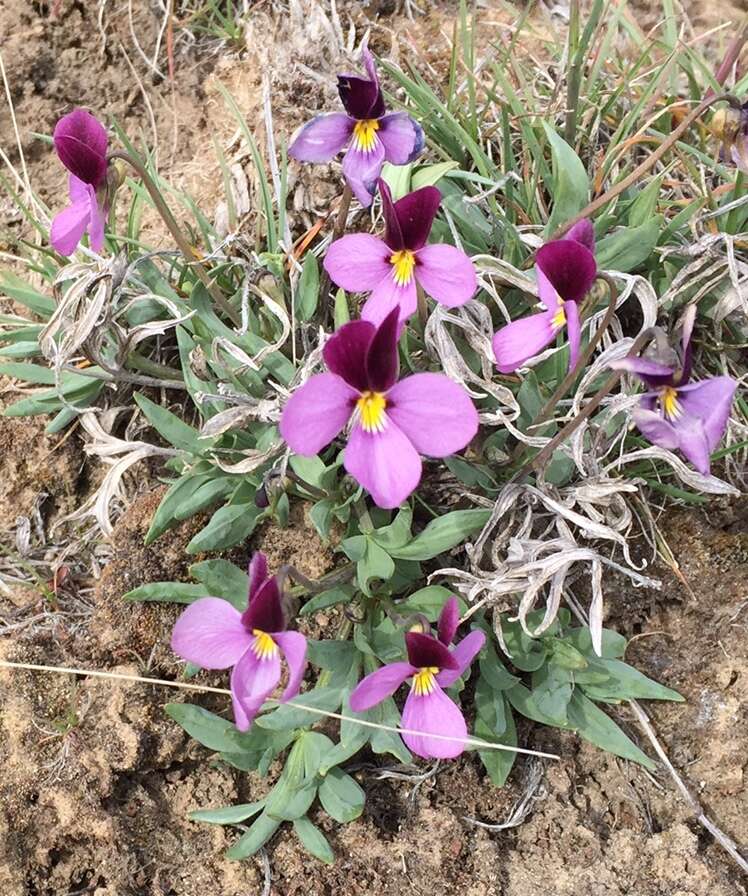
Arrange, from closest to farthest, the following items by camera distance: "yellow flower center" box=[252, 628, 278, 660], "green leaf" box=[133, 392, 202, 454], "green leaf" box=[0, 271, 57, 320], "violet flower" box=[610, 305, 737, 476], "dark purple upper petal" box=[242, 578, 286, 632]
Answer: "violet flower" box=[610, 305, 737, 476], "dark purple upper petal" box=[242, 578, 286, 632], "yellow flower center" box=[252, 628, 278, 660], "green leaf" box=[133, 392, 202, 454], "green leaf" box=[0, 271, 57, 320]

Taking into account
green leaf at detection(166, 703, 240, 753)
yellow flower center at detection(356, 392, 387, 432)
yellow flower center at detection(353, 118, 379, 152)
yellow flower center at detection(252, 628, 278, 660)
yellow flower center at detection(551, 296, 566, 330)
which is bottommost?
green leaf at detection(166, 703, 240, 753)

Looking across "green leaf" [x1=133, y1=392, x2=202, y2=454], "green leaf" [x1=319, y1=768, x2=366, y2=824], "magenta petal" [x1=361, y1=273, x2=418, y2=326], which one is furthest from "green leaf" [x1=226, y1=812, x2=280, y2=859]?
"magenta petal" [x1=361, y1=273, x2=418, y2=326]

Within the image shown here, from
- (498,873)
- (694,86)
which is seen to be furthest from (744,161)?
(498,873)

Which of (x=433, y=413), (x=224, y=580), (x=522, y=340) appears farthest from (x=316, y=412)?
(x=224, y=580)

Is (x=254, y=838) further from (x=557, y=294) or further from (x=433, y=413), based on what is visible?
(x=557, y=294)

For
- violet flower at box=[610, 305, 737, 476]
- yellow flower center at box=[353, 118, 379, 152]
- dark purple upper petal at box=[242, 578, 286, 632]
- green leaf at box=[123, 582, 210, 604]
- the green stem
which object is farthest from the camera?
green leaf at box=[123, 582, 210, 604]

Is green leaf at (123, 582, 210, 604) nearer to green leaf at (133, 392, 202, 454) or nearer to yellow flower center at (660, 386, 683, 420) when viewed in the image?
green leaf at (133, 392, 202, 454)

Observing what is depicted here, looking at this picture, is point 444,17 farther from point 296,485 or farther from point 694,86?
point 296,485

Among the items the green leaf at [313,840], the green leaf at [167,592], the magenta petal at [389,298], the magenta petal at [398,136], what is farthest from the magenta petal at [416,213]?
the green leaf at [313,840]

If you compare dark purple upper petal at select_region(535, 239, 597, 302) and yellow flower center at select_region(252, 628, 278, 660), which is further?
yellow flower center at select_region(252, 628, 278, 660)
